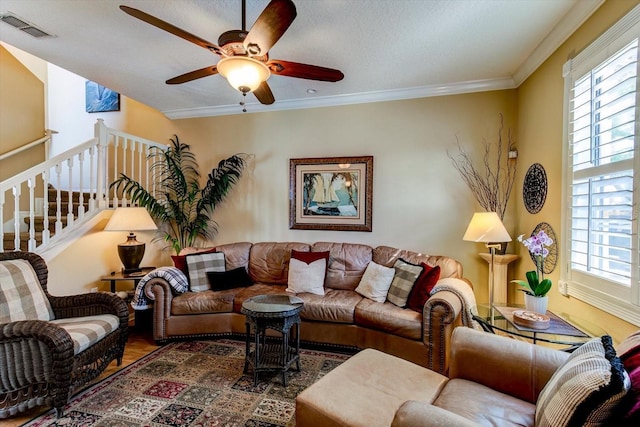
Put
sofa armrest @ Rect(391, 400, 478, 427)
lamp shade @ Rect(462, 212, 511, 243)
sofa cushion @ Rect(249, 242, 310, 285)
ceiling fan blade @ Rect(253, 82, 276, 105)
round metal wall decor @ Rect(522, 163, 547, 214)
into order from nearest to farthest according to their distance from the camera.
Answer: sofa armrest @ Rect(391, 400, 478, 427)
ceiling fan blade @ Rect(253, 82, 276, 105)
lamp shade @ Rect(462, 212, 511, 243)
round metal wall decor @ Rect(522, 163, 547, 214)
sofa cushion @ Rect(249, 242, 310, 285)

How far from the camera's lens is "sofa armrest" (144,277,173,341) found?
3213 mm

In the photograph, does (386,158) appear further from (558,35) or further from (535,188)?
(558,35)

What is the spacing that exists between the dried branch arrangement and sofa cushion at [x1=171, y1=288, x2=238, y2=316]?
117 inches

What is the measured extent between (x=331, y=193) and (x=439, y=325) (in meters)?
2.03

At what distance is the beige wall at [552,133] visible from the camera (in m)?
1.95

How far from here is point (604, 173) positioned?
6.41ft

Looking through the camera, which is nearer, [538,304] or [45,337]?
[45,337]

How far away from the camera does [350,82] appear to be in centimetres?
348

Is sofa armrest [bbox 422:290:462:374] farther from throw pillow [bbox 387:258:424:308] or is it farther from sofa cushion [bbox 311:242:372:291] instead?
sofa cushion [bbox 311:242:372:291]

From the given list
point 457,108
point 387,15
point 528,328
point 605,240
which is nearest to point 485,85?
point 457,108

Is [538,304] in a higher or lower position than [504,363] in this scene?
higher

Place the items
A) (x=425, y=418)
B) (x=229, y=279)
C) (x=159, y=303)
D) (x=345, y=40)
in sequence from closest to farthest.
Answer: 1. (x=425, y=418)
2. (x=345, y=40)
3. (x=159, y=303)
4. (x=229, y=279)

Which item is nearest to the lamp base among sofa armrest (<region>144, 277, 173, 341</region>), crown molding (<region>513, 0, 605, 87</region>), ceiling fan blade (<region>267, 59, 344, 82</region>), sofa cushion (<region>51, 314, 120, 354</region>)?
sofa armrest (<region>144, 277, 173, 341</region>)

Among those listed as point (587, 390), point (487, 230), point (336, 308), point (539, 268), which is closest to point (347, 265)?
point (336, 308)
